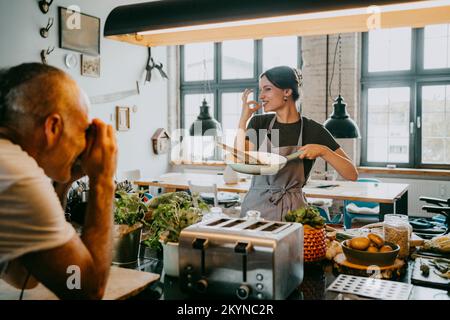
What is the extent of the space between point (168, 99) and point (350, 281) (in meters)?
Result: 6.51

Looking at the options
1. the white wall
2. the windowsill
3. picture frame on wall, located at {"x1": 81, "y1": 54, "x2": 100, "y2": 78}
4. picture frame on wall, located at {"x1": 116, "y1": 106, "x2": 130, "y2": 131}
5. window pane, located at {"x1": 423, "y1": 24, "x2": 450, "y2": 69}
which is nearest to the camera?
the white wall

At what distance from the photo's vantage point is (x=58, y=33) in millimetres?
5234

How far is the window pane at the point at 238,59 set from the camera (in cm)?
729

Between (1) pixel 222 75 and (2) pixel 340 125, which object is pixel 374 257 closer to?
(2) pixel 340 125

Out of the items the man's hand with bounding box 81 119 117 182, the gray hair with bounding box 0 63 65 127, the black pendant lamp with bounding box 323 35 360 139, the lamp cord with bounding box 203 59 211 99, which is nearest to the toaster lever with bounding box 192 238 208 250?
the man's hand with bounding box 81 119 117 182

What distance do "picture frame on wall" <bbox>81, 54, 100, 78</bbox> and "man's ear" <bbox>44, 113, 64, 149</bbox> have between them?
4892mm

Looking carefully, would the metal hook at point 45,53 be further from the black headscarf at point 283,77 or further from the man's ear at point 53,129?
the man's ear at point 53,129

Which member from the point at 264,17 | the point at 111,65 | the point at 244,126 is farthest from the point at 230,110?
the point at 264,17

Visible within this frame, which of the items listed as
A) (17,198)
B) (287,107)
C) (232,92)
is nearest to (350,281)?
(17,198)

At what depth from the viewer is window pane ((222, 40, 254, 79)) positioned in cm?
729

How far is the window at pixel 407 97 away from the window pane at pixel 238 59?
75.0 inches

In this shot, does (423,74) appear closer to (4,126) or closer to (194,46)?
(194,46)

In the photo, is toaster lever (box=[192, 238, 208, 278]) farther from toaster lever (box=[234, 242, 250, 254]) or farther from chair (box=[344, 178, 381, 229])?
chair (box=[344, 178, 381, 229])

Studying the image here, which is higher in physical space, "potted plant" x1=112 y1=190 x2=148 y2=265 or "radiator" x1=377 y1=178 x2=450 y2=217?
"potted plant" x1=112 y1=190 x2=148 y2=265
